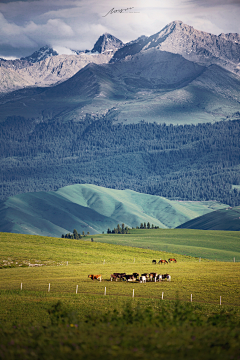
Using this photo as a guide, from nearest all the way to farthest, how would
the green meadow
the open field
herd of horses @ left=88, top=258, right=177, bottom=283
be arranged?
the green meadow, herd of horses @ left=88, top=258, right=177, bottom=283, the open field

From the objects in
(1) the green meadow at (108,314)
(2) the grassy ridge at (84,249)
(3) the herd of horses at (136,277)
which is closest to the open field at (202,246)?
(2) the grassy ridge at (84,249)

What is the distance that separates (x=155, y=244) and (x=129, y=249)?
43.7 meters

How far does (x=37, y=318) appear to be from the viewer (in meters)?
36.7

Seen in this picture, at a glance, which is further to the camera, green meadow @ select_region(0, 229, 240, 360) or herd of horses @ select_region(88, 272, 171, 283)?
herd of horses @ select_region(88, 272, 171, 283)

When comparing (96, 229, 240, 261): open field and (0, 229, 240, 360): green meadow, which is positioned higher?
(96, 229, 240, 261): open field

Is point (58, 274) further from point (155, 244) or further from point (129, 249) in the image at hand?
point (155, 244)

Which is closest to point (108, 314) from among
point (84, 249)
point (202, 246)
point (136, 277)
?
point (136, 277)

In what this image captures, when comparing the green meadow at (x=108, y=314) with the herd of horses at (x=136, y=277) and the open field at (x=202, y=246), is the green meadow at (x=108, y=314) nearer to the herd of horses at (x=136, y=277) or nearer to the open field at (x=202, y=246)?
the herd of horses at (x=136, y=277)

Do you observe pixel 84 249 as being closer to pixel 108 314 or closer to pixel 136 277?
pixel 136 277

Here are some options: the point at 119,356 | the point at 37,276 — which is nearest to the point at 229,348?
the point at 119,356

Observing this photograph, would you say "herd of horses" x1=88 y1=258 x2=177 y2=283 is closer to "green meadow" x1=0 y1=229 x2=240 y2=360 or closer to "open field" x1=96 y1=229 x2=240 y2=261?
"green meadow" x1=0 y1=229 x2=240 y2=360

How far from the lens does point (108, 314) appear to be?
31.1 metres

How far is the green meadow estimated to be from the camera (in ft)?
70.1

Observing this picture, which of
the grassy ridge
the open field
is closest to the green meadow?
the grassy ridge
